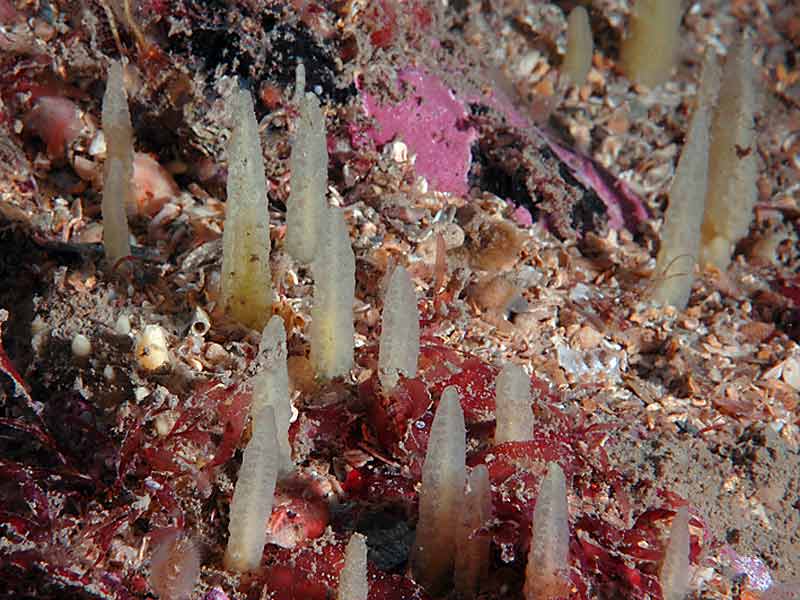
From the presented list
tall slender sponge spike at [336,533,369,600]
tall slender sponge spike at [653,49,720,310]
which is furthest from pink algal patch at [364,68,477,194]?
tall slender sponge spike at [336,533,369,600]

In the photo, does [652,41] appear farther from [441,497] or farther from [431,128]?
[441,497]

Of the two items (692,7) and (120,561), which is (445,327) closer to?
(120,561)

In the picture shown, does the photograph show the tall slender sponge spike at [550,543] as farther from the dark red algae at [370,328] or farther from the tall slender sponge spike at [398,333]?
the tall slender sponge spike at [398,333]

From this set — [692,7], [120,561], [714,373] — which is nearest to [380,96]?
[714,373]

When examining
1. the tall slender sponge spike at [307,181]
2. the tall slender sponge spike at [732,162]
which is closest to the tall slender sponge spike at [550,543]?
the tall slender sponge spike at [307,181]

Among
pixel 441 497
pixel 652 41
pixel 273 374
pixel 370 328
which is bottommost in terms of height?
pixel 441 497

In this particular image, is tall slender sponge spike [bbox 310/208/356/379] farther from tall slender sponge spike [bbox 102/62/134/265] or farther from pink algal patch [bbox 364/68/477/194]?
pink algal patch [bbox 364/68/477/194]

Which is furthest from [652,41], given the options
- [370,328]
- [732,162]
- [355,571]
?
[355,571]
